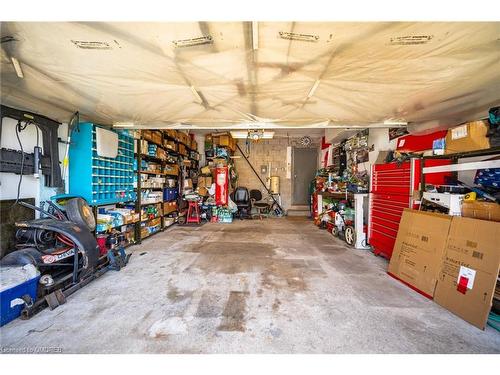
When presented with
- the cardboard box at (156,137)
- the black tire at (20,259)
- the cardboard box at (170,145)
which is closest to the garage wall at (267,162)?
the cardboard box at (170,145)

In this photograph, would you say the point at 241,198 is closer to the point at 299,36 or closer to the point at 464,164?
the point at 464,164

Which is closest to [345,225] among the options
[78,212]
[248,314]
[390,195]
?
[390,195]

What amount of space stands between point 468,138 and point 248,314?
9.37 feet

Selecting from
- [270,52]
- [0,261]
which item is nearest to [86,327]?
[0,261]

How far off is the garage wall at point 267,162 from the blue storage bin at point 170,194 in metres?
2.77

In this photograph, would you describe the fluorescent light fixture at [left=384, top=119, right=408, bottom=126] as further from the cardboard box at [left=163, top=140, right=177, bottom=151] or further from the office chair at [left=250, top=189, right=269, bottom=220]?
the office chair at [left=250, top=189, right=269, bottom=220]

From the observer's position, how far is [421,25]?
3.55 ft

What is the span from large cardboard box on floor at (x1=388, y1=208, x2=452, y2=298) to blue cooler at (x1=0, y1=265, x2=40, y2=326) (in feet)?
12.3

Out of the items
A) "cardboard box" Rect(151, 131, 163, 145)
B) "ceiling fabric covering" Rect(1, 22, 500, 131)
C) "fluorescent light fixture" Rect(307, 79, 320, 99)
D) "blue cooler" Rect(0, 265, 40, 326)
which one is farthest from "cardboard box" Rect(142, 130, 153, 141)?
"fluorescent light fixture" Rect(307, 79, 320, 99)

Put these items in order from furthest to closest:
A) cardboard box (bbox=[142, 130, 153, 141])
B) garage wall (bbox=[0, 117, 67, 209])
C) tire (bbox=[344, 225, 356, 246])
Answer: cardboard box (bbox=[142, 130, 153, 141]) → tire (bbox=[344, 225, 356, 246]) → garage wall (bbox=[0, 117, 67, 209])

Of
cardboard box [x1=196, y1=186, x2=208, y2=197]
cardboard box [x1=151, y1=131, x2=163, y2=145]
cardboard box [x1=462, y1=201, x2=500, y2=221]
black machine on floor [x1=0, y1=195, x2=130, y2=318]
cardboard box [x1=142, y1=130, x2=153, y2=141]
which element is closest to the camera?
cardboard box [x1=462, y1=201, x2=500, y2=221]

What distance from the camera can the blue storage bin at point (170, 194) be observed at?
481 centimetres

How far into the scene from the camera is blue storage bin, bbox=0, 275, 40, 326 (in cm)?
151

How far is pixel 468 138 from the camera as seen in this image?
6.70 ft
